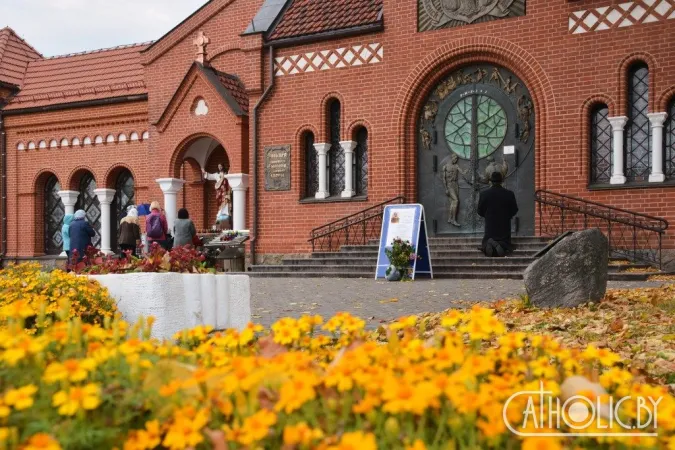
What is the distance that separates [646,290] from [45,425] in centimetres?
1000

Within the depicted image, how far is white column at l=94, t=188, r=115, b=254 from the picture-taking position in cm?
2462

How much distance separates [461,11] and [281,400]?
675 inches

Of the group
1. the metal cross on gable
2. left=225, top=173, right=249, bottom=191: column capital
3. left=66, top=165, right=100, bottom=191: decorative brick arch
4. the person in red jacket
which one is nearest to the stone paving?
the person in red jacket

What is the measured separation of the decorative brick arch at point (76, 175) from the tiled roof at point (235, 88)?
6184mm

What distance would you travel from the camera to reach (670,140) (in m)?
16.0

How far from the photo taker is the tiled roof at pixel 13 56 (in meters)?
27.3

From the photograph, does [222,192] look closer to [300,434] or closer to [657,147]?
[657,147]

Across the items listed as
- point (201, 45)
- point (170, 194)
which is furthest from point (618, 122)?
point (170, 194)

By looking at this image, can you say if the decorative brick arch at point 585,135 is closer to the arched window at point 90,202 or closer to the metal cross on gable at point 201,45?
the metal cross on gable at point 201,45

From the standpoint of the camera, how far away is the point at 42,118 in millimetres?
25484

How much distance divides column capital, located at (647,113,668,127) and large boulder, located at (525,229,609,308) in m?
8.12

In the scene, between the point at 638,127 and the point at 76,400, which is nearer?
the point at 76,400

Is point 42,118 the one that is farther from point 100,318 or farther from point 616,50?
point 100,318

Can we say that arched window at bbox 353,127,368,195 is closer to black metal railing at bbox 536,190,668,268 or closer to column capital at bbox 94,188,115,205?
black metal railing at bbox 536,190,668,268
